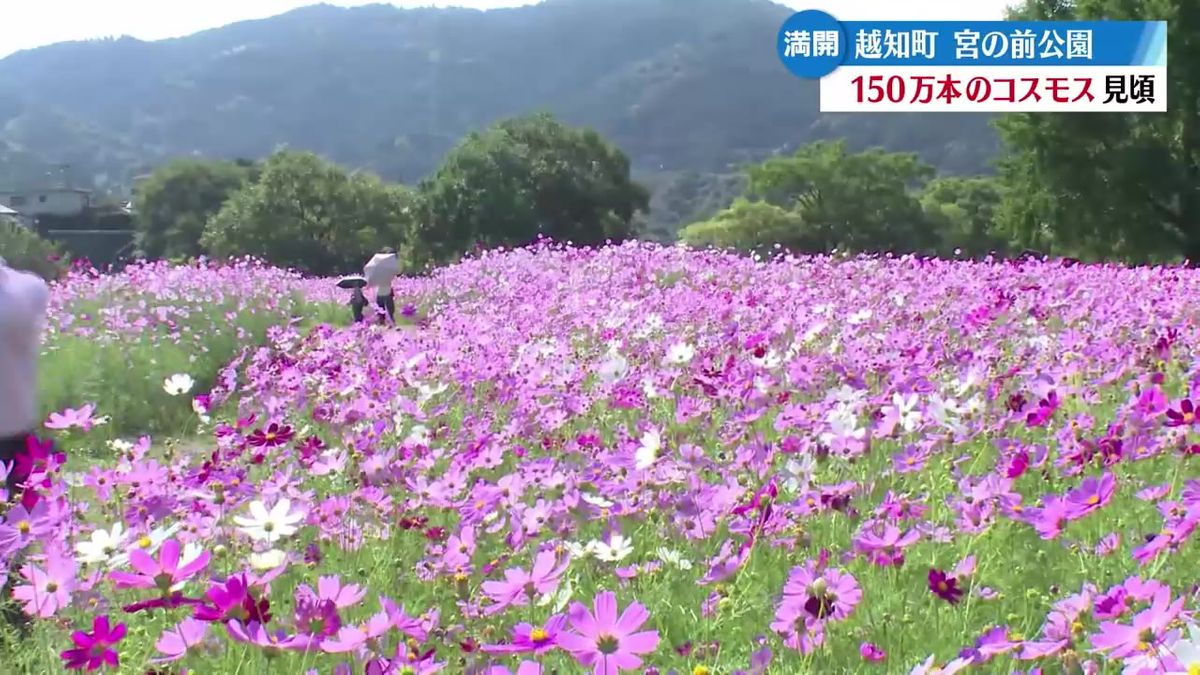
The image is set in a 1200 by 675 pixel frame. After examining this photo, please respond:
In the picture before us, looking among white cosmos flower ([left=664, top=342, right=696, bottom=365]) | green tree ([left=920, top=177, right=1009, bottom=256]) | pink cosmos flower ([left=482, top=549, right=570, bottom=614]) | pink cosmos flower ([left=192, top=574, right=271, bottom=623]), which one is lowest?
green tree ([left=920, top=177, right=1009, bottom=256])

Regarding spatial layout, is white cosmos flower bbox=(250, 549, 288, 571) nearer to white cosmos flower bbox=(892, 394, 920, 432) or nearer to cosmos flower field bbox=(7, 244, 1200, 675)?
cosmos flower field bbox=(7, 244, 1200, 675)

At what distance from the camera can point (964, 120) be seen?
522ft

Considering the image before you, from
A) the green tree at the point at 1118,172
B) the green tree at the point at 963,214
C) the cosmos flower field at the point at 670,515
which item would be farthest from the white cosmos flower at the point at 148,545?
the green tree at the point at 963,214

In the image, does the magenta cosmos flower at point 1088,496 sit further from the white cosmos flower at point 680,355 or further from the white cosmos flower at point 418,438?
the white cosmos flower at point 680,355

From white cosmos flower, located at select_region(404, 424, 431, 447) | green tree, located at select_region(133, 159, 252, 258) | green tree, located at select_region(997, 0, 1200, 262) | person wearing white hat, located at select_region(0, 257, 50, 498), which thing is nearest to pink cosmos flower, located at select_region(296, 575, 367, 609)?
white cosmos flower, located at select_region(404, 424, 431, 447)

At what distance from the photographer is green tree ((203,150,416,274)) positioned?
40.8 metres

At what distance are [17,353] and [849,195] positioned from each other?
4000 centimetres

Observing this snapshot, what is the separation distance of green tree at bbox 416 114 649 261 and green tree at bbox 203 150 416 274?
618 centimetres

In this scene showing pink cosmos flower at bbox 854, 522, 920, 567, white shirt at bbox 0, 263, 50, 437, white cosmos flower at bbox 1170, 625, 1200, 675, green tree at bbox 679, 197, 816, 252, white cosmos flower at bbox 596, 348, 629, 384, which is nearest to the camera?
white cosmos flower at bbox 1170, 625, 1200, 675

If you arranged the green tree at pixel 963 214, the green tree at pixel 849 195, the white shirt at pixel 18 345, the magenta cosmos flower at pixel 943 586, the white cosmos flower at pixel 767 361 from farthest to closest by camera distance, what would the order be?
1. the green tree at pixel 963 214
2. the green tree at pixel 849 195
3. the white cosmos flower at pixel 767 361
4. the white shirt at pixel 18 345
5. the magenta cosmos flower at pixel 943 586

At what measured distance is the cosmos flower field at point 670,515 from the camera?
1298 millimetres

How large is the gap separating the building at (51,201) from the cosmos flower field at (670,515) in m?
73.9

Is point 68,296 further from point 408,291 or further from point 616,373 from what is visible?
point 616,373

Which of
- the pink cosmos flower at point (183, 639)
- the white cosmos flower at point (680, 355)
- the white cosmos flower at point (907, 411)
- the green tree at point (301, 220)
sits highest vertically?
the pink cosmos flower at point (183, 639)
